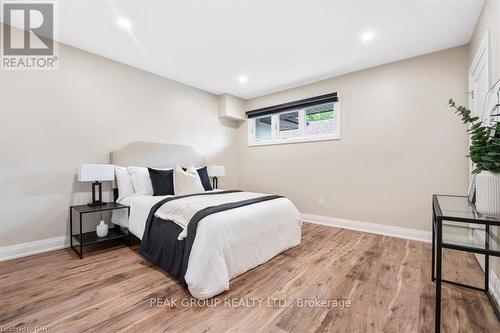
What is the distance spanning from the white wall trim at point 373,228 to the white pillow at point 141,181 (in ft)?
8.77

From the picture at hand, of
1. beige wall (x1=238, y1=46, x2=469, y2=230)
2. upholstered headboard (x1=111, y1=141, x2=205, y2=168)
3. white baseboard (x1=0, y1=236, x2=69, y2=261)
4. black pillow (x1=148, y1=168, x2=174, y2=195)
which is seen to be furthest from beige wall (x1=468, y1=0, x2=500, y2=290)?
white baseboard (x1=0, y1=236, x2=69, y2=261)

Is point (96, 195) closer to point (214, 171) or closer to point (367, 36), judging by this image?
point (214, 171)

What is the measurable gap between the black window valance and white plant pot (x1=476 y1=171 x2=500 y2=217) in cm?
268

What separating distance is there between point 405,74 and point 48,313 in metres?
4.55

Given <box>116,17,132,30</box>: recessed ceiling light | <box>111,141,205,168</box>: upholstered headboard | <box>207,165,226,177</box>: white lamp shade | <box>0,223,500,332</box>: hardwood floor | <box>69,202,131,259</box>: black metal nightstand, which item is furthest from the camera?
<box>207,165,226,177</box>: white lamp shade

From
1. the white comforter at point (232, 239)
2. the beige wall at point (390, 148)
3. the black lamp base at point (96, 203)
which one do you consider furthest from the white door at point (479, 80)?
the black lamp base at point (96, 203)

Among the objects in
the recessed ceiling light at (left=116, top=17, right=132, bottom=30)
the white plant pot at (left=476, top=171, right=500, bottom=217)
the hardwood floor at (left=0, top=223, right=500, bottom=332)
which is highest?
the recessed ceiling light at (left=116, top=17, right=132, bottom=30)

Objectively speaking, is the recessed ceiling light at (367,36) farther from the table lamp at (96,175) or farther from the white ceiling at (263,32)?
the table lamp at (96,175)

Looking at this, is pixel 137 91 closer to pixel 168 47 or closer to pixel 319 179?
pixel 168 47

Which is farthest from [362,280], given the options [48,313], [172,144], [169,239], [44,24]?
[44,24]

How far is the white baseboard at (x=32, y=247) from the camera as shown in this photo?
7.85 ft

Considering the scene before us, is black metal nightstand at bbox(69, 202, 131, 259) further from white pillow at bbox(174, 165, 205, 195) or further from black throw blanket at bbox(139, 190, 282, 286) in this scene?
white pillow at bbox(174, 165, 205, 195)

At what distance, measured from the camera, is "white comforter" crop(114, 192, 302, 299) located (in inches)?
68.3

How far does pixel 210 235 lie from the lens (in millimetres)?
1807
